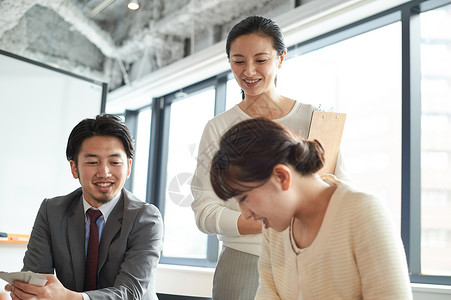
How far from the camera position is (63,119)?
3439 mm

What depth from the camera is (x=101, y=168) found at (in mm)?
1541

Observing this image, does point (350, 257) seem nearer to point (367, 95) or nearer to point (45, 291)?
point (45, 291)

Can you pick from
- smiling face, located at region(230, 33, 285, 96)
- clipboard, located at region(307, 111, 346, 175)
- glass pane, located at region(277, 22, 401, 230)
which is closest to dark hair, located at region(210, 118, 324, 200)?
clipboard, located at region(307, 111, 346, 175)

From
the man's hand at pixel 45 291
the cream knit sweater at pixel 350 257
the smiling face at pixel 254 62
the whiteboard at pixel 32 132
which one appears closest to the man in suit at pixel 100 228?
the man's hand at pixel 45 291

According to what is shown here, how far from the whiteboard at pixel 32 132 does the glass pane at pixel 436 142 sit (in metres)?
2.36

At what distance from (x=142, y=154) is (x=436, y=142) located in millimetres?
3217

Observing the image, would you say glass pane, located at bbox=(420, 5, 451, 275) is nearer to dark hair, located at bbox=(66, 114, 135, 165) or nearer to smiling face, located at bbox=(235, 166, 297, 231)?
dark hair, located at bbox=(66, 114, 135, 165)

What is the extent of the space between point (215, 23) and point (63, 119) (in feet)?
4.65

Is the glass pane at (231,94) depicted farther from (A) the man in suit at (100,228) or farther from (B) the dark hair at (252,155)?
(B) the dark hair at (252,155)

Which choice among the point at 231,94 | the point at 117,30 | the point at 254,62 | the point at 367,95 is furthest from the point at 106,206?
the point at 117,30

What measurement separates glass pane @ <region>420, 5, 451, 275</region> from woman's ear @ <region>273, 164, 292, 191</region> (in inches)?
72.5

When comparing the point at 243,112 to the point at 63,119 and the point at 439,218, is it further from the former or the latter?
the point at 63,119

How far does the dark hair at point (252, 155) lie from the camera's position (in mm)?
877

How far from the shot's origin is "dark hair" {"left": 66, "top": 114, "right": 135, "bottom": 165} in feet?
5.20
